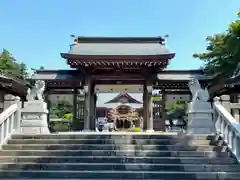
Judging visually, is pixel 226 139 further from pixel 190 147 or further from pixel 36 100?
pixel 36 100

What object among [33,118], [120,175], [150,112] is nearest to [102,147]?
[120,175]

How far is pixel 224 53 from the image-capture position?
15.0m

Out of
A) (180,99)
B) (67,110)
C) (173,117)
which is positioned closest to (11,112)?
(180,99)

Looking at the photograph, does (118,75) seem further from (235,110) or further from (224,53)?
(235,110)

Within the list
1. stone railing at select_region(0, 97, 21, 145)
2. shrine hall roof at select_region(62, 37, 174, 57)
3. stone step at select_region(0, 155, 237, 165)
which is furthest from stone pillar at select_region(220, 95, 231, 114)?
shrine hall roof at select_region(62, 37, 174, 57)

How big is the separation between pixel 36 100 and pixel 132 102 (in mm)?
12589

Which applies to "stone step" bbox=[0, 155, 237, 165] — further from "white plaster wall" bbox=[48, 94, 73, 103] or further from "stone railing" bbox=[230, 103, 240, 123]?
"white plaster wall" bbox=[48, 94, 73, 103]

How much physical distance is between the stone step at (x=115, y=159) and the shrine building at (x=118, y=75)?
6479 millimetres

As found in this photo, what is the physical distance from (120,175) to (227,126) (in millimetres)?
3039

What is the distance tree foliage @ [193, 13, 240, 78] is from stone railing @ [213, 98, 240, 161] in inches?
145

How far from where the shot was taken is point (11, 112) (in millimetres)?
8391

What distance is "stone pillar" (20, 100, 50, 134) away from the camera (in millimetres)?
9016

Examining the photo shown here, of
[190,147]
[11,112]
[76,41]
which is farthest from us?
[76,41]

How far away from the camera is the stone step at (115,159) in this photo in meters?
7.01
